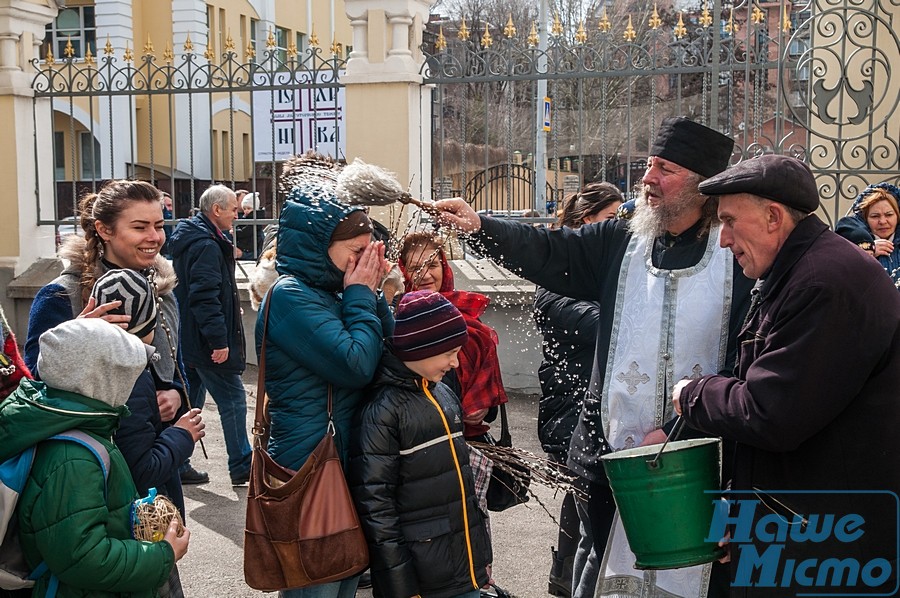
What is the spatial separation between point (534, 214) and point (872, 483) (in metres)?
6.19

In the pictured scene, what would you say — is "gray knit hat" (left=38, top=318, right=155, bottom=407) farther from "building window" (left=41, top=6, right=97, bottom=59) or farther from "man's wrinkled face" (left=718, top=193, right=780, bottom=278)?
"building window" (left=41, top=6, right=97, bottom=59)

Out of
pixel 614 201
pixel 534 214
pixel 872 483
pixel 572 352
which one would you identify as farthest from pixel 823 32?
pixel 872 483

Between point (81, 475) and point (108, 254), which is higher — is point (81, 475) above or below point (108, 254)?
below

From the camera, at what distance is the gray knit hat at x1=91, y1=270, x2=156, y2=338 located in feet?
11.1

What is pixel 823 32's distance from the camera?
763 centimetres

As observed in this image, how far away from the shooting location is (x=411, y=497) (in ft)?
11.0

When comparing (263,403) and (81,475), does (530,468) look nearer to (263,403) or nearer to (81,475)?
(263,403)

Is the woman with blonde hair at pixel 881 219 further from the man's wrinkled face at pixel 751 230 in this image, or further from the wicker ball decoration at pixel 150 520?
the wicker ball decoration at pixel 150 520

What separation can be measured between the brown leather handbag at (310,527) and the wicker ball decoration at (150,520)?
0.45 metres

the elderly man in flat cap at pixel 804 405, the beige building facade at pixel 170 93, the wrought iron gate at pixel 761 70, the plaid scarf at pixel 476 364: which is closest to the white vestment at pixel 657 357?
the elderly man in flat cap at pixel 804 405

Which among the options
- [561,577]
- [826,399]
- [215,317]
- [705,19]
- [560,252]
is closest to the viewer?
[826,399]

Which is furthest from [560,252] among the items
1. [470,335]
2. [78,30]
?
[78,30]

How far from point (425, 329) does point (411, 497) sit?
54cm

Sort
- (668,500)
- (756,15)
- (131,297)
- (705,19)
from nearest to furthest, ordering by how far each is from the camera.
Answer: (668,500) < (131,297) < (756,15) < (705,19)
